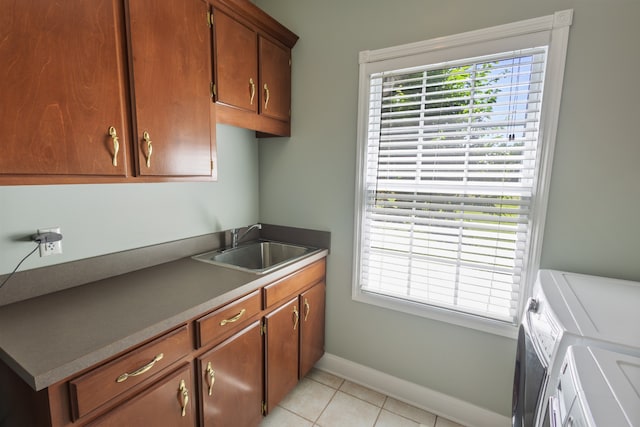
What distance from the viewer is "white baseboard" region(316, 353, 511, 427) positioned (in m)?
1.65

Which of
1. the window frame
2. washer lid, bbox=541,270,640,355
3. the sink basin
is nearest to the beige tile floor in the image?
the window frame

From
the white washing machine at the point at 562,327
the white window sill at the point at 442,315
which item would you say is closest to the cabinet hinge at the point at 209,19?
the white window sill at the point at 442,315

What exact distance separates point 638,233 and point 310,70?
191 centimetres

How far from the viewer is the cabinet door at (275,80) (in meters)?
1.79

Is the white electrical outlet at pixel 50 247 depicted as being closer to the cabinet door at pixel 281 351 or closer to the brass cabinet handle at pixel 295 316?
the cabinet door at pixel 281 351

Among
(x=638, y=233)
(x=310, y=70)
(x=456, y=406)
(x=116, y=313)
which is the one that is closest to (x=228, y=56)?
(x=310, y=70)

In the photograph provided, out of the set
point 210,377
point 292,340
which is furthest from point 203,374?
point 292,340

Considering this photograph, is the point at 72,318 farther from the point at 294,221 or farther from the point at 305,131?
the point at 305,131

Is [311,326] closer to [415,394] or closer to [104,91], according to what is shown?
[415,394]

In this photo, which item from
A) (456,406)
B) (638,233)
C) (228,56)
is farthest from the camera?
(456,406)

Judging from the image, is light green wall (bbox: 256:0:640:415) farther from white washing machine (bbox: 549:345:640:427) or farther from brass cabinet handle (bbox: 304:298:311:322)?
white washing machine (bbox: 549:345:640:427)

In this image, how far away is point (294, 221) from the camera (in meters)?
2.17

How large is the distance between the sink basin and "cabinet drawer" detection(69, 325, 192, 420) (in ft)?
2.60

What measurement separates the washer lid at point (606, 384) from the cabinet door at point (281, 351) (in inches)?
49.0
